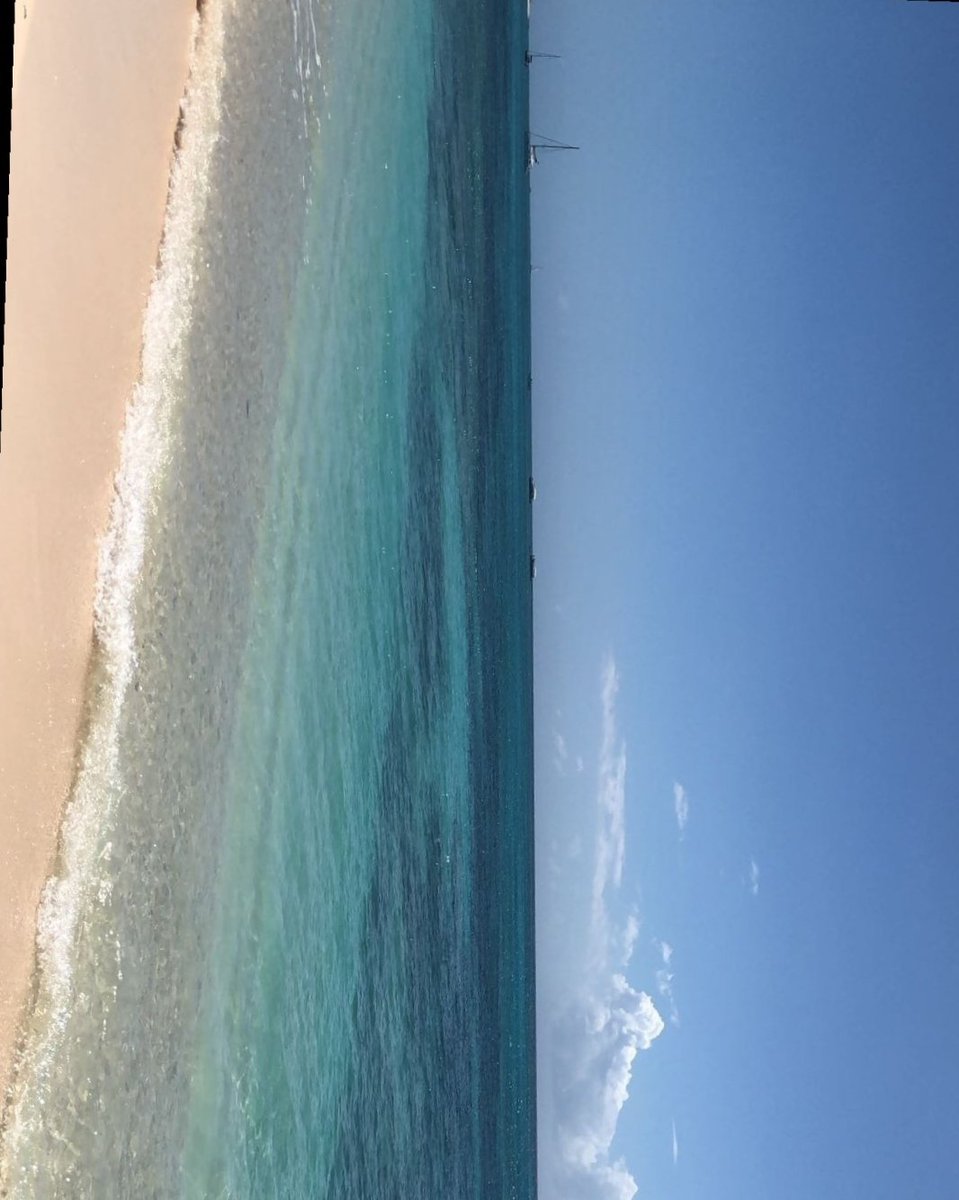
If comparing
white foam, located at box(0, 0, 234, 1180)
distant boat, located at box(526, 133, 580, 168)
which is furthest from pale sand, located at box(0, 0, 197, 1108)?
distant boat, located at box(526, 133, 580, 168)

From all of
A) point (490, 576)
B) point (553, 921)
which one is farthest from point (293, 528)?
point (553, 921)

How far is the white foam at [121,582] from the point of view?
99.9 inches

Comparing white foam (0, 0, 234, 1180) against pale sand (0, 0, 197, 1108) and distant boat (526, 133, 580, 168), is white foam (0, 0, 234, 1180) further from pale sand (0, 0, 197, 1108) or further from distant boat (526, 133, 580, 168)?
distant boat (526, 133, 580, 168)

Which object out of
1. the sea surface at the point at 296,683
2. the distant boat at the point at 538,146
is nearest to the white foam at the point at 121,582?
the sea surface at the point at 296,683

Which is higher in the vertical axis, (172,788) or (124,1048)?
(172,788)

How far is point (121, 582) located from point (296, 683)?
1242 millimetres

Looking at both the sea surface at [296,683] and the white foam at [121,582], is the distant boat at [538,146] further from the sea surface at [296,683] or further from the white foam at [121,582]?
the white foam at [121,582]

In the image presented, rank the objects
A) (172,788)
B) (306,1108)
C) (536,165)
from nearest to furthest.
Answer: (172,788) → (306,1108) → (536,165)

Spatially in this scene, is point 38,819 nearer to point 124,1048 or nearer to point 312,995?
point 124,1048

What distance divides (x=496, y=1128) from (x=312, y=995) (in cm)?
375

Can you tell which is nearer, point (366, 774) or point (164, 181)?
point (164, 181)

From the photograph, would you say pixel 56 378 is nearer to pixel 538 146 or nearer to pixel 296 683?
pixel 296 683

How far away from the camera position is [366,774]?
5.02m

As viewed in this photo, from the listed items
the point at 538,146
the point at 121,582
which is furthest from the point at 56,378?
the point at 538,146
